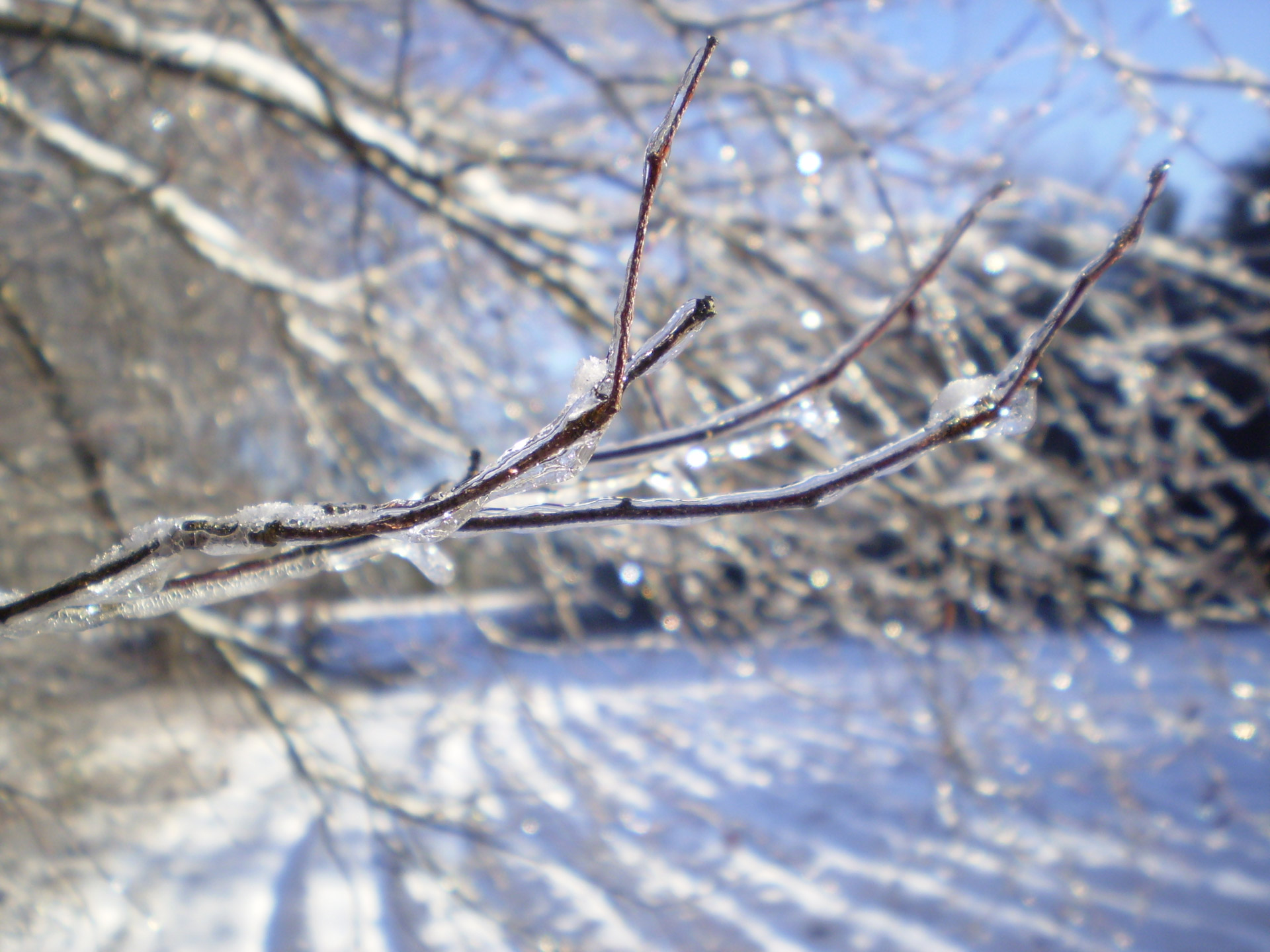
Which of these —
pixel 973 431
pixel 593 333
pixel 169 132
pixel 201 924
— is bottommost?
pixel 201 924

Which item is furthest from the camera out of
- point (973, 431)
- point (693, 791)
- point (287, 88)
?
point (693, 791)

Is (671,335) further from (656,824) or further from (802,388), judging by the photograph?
(656,824)

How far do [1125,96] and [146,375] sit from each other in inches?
130

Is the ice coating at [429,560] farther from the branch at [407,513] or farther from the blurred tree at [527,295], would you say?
the blurred tree at [527,295]

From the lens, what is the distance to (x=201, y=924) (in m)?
3.38

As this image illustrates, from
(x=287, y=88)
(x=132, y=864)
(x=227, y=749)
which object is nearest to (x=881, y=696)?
(x=287, y=88)

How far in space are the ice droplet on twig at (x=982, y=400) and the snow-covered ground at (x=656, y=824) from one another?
5.45 feet

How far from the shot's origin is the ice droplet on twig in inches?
21.3

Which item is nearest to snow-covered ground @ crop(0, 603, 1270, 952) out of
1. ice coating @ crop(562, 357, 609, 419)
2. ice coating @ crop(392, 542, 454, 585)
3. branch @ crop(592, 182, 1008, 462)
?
ice coating @ crop(392, 542, 454, 585)

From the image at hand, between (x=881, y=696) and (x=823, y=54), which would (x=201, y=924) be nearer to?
(x=881, y=696)

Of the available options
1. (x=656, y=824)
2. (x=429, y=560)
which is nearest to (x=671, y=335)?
(x=429, y=560)

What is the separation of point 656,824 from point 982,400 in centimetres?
452

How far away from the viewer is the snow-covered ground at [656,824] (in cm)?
234

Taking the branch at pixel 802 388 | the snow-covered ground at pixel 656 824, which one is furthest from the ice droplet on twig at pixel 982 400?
the snow-covered ground at pixel 656 824
